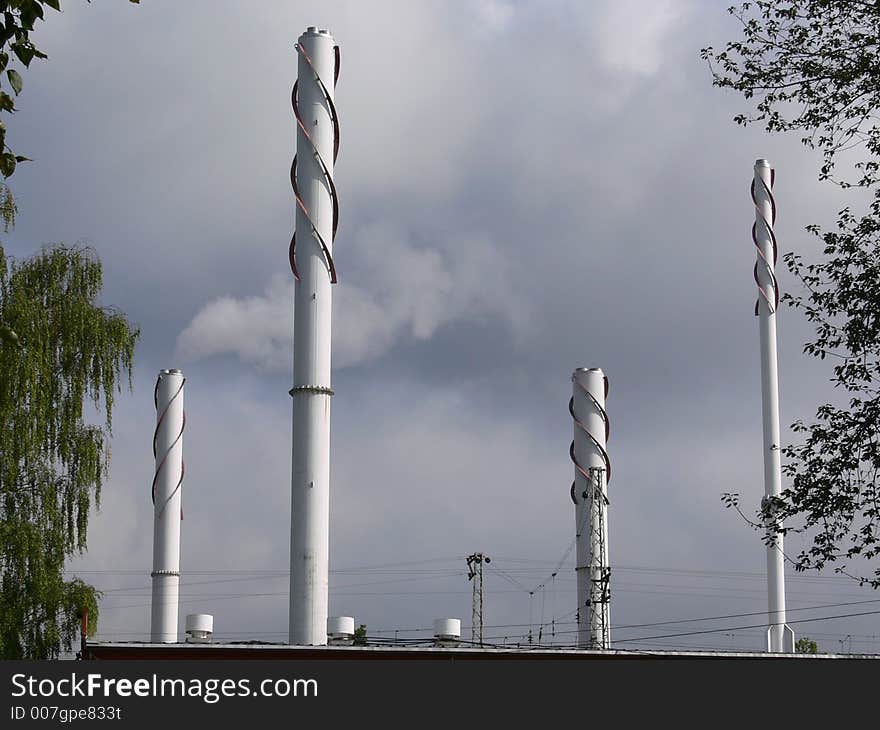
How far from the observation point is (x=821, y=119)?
18.5m

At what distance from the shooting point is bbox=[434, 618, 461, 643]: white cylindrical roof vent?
34.9m

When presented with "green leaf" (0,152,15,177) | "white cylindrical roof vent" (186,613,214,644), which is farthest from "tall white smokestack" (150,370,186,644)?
"green leaf" (0,152,15,177)

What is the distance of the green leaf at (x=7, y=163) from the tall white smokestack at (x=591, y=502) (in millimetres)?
34962

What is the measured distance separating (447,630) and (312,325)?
8724 mm

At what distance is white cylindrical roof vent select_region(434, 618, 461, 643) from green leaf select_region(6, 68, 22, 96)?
24973 mm

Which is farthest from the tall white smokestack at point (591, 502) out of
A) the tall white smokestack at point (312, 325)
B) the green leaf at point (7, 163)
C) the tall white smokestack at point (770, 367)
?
the green leaf at point (7, 163)

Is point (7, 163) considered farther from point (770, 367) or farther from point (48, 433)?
point (770, 367)

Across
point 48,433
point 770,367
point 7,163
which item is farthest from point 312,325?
point 7,163

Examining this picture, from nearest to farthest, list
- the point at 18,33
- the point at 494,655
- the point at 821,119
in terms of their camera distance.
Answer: the point at 18,33 → the point at 821,119 → the point at 494,655

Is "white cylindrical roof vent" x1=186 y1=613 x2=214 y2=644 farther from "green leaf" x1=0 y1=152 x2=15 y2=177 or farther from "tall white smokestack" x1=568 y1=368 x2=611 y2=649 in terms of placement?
"green leaf" x1=0 y1=152 x2=15 y2=177
